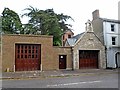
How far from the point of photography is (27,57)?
28.0m

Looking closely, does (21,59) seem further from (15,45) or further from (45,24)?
(45,24)

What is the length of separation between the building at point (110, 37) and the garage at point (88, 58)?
2615 mm

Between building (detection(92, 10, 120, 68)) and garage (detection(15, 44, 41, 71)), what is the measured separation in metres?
12.2

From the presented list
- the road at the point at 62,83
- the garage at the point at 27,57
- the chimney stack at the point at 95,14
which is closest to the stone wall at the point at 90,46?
the garage at the point at 27,57

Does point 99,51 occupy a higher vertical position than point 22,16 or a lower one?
lower

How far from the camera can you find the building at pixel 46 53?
2712 centimetres

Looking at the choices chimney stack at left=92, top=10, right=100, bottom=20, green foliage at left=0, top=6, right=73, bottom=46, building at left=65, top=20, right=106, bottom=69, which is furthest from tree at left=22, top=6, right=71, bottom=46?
building at left=65, top=20, right=106, bottom=69

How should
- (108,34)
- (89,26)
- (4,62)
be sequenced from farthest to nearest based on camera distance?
(108,34)
(89,26)
(4,62)

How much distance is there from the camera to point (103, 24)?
35469 mm

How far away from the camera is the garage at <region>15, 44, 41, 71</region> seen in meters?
27.7

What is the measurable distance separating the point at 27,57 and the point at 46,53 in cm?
263

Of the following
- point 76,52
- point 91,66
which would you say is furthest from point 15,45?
point 91,66

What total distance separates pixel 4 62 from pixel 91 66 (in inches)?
519

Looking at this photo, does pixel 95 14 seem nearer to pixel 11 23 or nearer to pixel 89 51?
pixel 89 51
